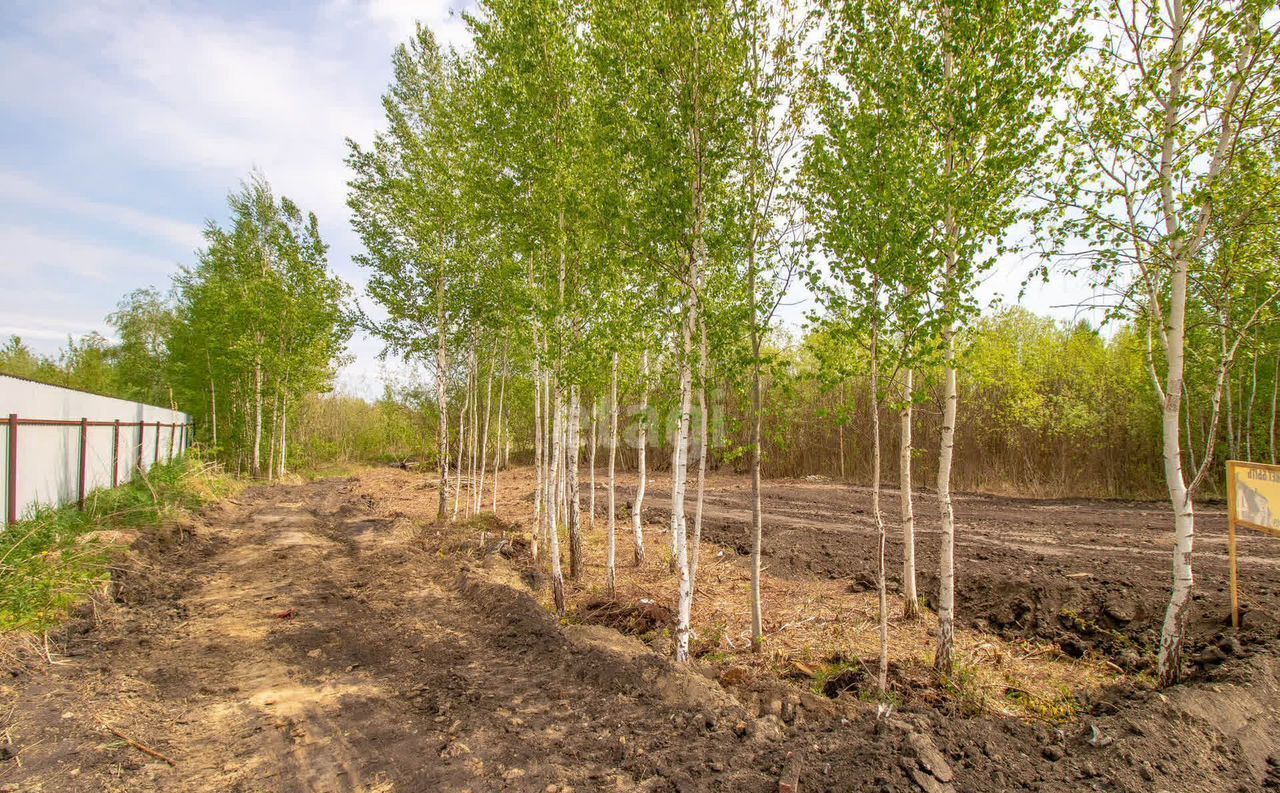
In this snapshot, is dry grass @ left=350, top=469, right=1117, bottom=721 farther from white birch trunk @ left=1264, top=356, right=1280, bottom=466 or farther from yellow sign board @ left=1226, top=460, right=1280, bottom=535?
white birch trunk @ left=1264, top=356, right=1280, bottom=466

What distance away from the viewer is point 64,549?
712 centimetres

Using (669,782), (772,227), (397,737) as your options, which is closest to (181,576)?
(397,737)

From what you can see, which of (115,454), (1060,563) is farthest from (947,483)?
(115,454)

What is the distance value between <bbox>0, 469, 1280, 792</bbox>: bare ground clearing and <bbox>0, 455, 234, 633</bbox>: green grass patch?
0.38 m

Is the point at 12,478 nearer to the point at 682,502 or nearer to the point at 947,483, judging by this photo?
the point at 682,502

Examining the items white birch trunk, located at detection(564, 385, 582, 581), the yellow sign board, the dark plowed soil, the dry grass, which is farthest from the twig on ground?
the yellow sign board

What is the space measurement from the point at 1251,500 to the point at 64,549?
12804 mm

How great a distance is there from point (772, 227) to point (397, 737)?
17.1 feet

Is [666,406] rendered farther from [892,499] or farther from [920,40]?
[892,499]

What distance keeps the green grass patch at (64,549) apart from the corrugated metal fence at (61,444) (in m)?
0.31

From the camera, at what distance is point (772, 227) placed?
5637 mm

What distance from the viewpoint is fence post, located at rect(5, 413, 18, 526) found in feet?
24.4

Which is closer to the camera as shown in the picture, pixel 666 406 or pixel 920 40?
pixel 920 40

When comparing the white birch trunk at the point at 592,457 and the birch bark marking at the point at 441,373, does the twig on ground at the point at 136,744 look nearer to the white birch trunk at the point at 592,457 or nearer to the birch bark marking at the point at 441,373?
the white birch trunk at the point at 592,457
